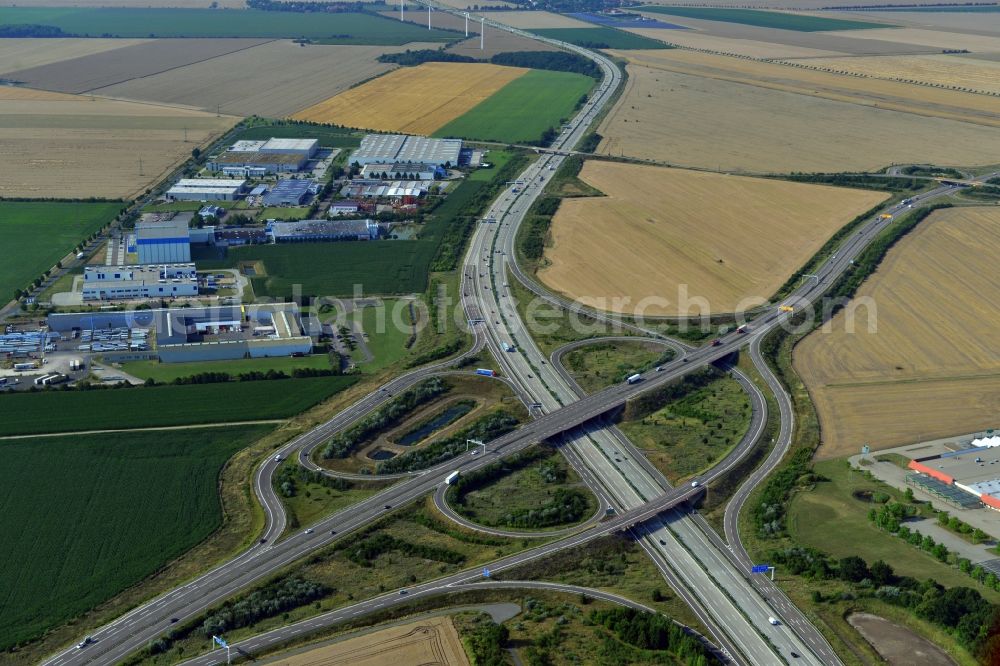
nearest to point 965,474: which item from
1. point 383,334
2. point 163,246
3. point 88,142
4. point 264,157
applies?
point 383,334

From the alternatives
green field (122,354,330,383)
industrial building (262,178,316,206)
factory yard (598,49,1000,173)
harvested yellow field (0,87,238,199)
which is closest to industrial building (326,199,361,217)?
industrial building (262,178,316,206)

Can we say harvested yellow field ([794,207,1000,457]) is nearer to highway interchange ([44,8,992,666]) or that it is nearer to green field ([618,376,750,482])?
highway interchange ([44,8,992,666])

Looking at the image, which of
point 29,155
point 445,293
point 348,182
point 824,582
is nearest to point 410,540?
point 824,582

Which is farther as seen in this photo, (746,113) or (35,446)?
(746,113)

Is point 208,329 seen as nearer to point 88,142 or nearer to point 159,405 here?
point 159,405

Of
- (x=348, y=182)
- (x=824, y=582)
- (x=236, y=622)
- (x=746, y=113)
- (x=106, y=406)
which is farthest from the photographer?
(x=746, y=113)

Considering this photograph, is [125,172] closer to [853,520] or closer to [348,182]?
[348,182]

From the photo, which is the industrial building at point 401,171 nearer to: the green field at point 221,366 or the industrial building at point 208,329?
the industrial building at point 208,329

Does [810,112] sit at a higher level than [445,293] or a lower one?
higher
